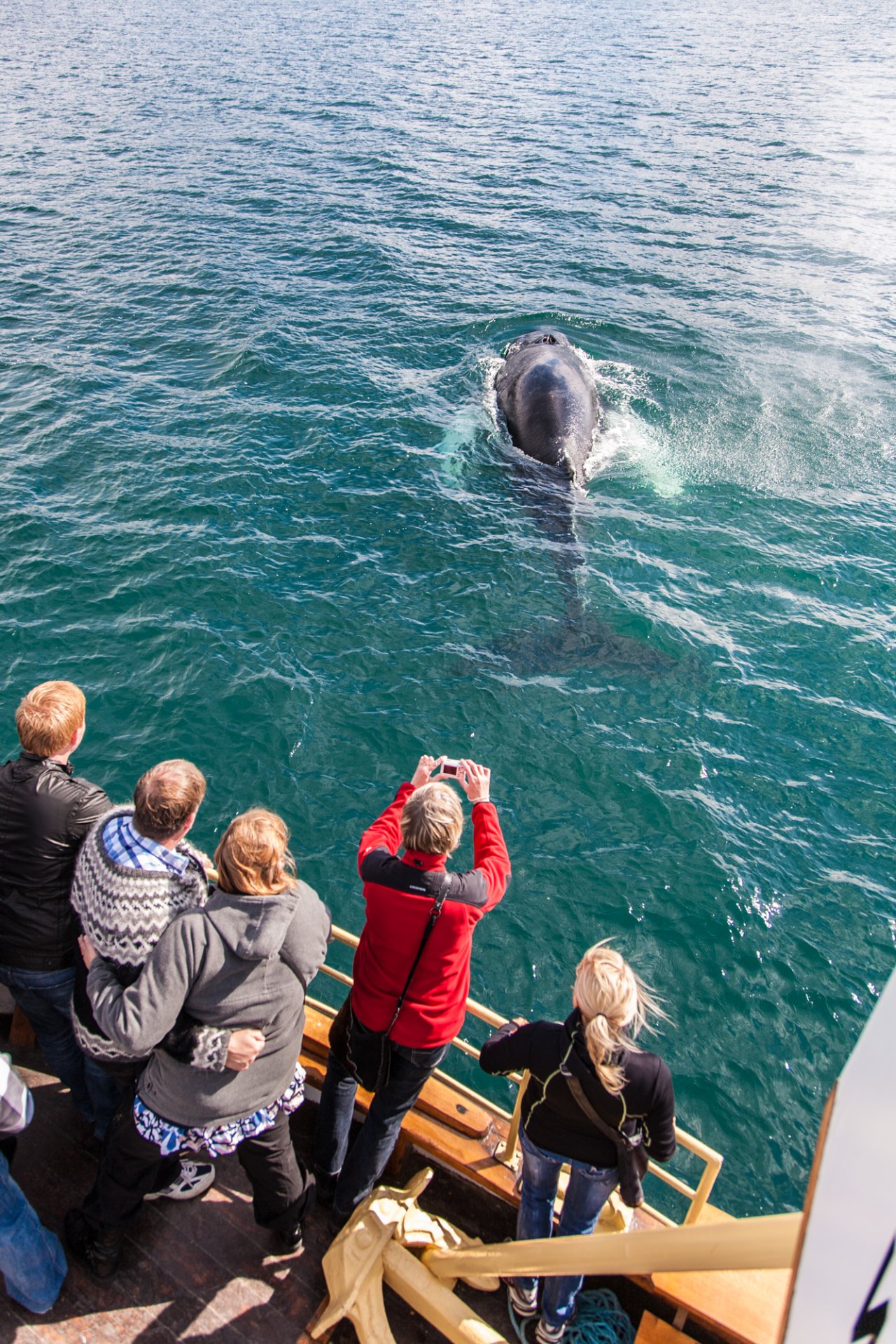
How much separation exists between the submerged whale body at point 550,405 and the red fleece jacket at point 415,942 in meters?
11.8

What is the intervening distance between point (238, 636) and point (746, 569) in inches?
308

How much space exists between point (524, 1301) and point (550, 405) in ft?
49.1

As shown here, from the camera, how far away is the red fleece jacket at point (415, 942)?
4.46 m

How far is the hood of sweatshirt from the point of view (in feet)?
13.1

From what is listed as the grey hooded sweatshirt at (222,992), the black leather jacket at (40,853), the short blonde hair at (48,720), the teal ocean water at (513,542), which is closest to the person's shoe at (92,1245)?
the grey hooded sweatshirt at (222,992)

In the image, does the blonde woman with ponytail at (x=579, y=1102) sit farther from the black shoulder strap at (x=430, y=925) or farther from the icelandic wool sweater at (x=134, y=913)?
the icelandic wool sweater at (x=134, y=913)

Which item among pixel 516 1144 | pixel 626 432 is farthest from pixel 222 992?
pixel 626 432

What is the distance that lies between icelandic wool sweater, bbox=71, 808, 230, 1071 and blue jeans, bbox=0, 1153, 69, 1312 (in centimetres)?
89

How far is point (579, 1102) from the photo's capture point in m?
4.14

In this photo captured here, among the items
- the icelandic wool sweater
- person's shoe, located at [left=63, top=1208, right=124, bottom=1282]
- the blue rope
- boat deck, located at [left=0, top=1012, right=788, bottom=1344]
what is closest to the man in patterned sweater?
the icelandic wool sweater

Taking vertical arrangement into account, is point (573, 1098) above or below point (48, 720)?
below

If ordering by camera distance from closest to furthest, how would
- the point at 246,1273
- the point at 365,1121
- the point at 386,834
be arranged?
the point at 246,1273, the point at 365,1121, the point at 386,834

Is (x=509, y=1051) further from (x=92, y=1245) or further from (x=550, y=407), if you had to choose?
(x=550, y=407)

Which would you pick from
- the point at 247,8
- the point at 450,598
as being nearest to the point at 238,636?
the point at 450,598
